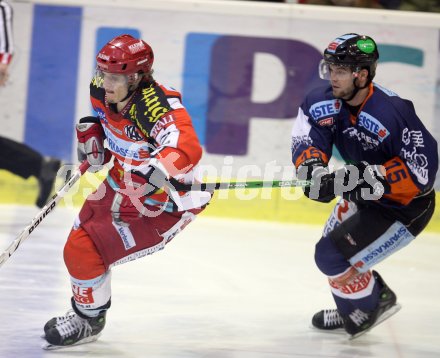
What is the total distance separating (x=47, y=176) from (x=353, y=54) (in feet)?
7.27

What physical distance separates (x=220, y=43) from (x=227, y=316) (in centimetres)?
237

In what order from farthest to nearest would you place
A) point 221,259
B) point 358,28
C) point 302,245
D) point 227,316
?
point 358,28
point 302,245
point 221,259
point 227,316

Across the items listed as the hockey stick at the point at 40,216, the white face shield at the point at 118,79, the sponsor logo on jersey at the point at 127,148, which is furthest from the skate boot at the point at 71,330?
the white face shield at the point at 118,79

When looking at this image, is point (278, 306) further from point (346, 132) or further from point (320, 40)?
point (320, 40)

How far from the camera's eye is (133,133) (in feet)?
12.3

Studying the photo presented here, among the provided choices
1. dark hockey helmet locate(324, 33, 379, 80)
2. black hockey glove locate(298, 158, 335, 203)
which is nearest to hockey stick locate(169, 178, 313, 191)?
black hockey glove locate(298, 158, 335, 203)

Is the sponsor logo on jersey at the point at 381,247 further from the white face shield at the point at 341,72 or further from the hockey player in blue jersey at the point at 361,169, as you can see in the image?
the white face shield at the point at 341,72

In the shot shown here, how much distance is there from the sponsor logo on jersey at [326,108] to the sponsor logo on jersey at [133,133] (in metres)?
0.75

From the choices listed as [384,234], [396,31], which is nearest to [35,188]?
[396,31]

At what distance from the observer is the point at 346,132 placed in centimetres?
399

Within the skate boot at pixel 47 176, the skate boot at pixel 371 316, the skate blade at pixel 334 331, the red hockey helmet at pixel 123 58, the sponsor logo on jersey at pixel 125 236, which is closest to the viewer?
the red hockey helmet at pixel 123 58

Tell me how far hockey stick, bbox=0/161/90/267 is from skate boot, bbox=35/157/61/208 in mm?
1305

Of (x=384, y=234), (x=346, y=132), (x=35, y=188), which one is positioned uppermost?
(x=346, y=132)

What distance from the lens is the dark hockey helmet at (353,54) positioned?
3826 mm
